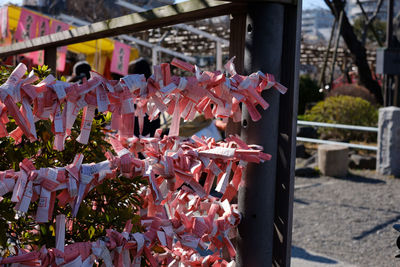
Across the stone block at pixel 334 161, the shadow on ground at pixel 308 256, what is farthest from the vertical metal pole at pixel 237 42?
the stone block at pixel 334 161

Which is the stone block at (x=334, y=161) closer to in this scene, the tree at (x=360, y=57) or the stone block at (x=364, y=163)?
the stone block at (x=364, y=163)

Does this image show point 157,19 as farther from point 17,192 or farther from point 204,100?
point 17,192

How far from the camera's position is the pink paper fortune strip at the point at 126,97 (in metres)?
1.19

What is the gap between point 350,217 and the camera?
216 inches

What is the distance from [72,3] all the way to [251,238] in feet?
36.0

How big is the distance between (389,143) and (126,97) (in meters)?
7.30

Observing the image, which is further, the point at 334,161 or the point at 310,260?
the point at 334,161

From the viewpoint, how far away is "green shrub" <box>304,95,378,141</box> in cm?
1102

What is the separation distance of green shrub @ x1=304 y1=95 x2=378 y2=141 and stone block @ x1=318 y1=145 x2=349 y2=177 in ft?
9.93

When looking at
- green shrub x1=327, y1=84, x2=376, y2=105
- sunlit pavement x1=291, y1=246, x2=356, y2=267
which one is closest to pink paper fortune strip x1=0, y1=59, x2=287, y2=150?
sunlit pavement x1=291, y1=246, x2=356, y2=267

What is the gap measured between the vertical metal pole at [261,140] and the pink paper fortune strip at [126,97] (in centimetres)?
6

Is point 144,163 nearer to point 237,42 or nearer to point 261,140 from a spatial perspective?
point 261,140

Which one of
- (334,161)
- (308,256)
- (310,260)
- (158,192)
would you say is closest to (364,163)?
(334,161)

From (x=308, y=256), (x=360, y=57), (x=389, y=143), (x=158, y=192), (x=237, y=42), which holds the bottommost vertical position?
(x=308, y=256)
